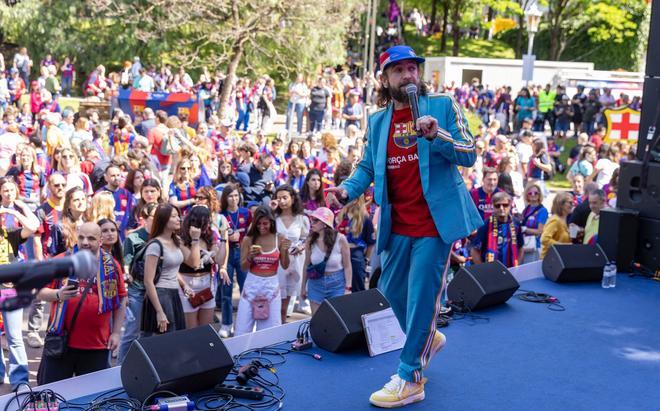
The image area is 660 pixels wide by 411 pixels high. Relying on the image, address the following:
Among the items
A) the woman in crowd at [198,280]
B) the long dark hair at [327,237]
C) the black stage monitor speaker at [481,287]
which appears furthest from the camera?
the long dark hair at [327,237]

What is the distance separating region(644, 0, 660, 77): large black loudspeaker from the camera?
22.1 feet

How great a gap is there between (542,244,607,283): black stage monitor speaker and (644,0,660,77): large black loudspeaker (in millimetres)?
1649

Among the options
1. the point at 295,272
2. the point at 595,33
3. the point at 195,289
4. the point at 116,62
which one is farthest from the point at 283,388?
the point at 595,33

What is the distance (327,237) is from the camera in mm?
6676

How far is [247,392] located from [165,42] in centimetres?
2425

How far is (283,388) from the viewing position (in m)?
4.37

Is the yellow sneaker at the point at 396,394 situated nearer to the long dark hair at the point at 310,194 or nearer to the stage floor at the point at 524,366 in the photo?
the stage floor at the point at 524,366

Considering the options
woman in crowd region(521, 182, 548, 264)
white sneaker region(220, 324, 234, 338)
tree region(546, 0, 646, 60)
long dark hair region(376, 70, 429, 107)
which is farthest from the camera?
tree region(546, 0, 646, 60)

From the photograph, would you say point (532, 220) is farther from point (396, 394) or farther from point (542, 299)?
point (396, 394)

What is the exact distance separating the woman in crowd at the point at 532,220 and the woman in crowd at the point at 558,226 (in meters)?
0.33

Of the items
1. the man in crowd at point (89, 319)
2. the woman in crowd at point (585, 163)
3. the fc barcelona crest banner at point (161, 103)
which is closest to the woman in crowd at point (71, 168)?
the man in crowd at point (89, 319)

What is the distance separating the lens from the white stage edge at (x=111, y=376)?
422cm

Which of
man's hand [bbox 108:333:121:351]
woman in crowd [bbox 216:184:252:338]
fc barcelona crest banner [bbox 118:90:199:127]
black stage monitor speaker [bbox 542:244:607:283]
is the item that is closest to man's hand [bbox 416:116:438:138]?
man's hand [bbox 108:333:121:351]

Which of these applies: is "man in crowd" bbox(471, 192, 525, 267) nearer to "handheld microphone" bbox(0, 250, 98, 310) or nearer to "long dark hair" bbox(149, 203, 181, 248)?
"long dark hair" bbox(149, 203, 181, 248)
